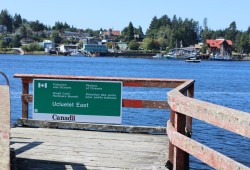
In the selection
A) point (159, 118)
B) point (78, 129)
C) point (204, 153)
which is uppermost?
point (204, 153)

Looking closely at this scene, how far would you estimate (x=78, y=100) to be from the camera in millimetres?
10398

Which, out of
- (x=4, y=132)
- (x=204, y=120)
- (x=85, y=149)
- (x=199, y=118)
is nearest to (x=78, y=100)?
(x=85, y=149)

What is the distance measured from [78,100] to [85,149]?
2128 millimetres

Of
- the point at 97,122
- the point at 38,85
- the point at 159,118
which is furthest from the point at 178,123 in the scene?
the point at 159,118

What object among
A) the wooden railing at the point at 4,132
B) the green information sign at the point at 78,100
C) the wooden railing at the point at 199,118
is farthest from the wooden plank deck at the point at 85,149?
the wooden railing at the point at 4,132

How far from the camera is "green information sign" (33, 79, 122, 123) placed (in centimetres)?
1027

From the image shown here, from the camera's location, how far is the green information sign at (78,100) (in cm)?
1027

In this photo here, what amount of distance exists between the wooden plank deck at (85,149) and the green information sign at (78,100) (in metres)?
0.34

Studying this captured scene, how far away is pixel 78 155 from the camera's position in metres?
7.91

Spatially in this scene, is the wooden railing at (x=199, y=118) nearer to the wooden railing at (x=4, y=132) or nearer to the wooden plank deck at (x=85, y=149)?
the wooden plank deck at (x=85, y=149)

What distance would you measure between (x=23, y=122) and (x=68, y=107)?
106 centimetres

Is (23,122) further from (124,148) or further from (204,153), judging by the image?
(204,153)

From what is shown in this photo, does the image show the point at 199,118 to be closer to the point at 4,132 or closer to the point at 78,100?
the point at 4,132

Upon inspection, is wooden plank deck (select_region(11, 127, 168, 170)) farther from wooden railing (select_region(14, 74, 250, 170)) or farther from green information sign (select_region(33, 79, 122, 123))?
wooden railing (select_region(14, 74, 250, 170))
